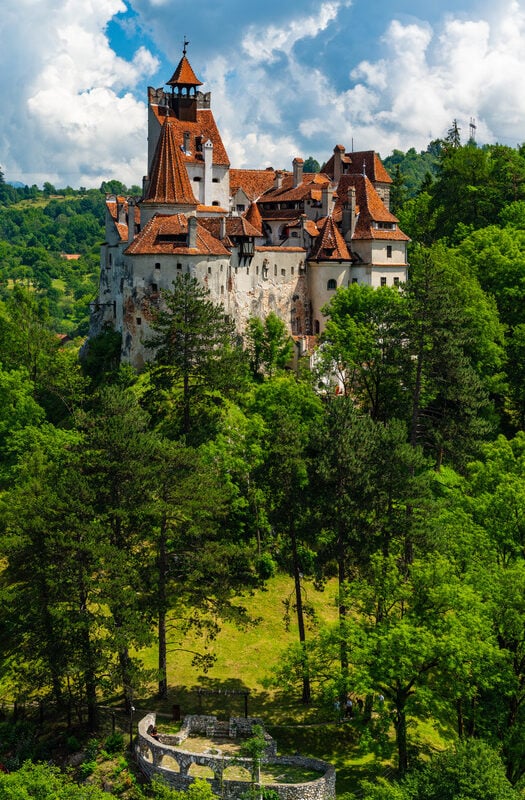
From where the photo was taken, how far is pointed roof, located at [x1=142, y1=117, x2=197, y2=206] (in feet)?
214

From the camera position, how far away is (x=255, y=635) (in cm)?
4606

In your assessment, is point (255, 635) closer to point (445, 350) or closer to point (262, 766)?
point (262, 766)

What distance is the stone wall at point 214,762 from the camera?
110ft

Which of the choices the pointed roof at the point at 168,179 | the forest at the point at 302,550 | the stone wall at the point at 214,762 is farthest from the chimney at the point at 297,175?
the stone wall at the point at 214,762

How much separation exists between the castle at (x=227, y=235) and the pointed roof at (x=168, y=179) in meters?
0.07

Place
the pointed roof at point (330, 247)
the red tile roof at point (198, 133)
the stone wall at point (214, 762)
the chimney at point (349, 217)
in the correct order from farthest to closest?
the red tile roof at point (198, 133), the chimney at point (349, 217), the pointed roof at point (330, 247), the stone wall at point (214, 762)

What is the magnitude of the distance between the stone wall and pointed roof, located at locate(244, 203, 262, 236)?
45.4 meters

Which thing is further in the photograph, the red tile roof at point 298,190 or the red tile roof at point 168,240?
the red tile roof at point 298,190

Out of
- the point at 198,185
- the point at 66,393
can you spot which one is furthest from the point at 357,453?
the point at 198,185

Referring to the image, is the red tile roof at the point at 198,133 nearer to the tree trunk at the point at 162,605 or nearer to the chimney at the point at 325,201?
the chimney at the point at 325,201

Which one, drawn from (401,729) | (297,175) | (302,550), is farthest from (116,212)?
(401,729)

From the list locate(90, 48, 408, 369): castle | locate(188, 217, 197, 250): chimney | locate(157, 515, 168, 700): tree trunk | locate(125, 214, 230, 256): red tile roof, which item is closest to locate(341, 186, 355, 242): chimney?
Result: locate(90, 48, 408, 369): castle

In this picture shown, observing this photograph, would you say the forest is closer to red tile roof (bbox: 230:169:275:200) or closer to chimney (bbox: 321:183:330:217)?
chimney (bbox: 321:183:330:217)

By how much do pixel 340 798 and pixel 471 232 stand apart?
183ft
